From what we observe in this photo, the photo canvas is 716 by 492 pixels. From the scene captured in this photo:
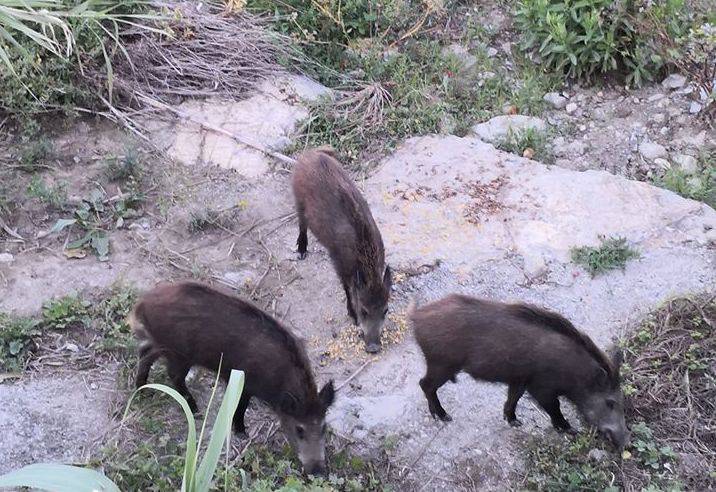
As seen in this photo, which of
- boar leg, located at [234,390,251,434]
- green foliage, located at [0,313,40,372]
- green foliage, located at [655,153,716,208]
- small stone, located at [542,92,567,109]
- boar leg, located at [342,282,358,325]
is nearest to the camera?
boar leg, located at [234,390,251,434]

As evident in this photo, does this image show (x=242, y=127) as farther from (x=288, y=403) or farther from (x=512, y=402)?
(x=512, y=402)

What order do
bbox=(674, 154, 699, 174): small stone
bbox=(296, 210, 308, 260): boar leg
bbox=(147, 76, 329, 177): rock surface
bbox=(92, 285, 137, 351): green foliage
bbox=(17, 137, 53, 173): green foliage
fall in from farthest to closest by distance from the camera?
1. bbox=(674, 154, 699, 174): small stone
2. bbox=(147, 76, 329, 177): rock surface
3. bbox=(17, 137, 53, 173): green foliage
4. bbox=(296, 210, 308, 260): boar leg
5. bbox=(92, 285, 137, 351): green foliage

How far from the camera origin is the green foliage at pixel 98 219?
6848mm

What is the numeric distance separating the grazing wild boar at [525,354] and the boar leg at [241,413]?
3.48ft

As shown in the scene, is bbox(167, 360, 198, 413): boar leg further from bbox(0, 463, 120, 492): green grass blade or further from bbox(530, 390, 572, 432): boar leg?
bbox(530, 390, 572, 432): boar leg

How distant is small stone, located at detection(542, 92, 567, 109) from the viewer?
8.85 m

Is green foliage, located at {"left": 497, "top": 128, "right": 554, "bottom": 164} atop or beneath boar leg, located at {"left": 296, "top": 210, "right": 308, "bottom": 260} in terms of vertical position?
atop

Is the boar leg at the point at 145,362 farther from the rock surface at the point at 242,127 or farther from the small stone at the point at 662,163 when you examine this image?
the small stone at the point at 662,163

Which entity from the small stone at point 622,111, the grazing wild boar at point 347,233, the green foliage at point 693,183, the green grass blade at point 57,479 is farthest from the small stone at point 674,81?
the green grass blade at point 57,479

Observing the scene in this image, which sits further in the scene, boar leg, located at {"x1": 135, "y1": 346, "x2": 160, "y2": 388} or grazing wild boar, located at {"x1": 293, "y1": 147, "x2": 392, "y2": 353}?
grazing wild boar, located at {"x1": 293, "y1": 147, "x2": 392, "y2": 353}

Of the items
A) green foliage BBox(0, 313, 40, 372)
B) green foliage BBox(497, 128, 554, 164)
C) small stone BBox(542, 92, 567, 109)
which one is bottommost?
green foliage BBox(0, 313, 40, 372)

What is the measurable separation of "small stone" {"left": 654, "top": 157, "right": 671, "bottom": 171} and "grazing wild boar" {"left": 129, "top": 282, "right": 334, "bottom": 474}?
4103 mm

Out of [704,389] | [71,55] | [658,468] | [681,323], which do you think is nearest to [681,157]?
[681,323]

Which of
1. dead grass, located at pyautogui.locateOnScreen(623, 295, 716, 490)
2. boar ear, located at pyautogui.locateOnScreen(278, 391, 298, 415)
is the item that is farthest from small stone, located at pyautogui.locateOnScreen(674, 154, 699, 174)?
boar ear, located at pyautogui.locateOnScreen(278, 391, 298, 415)
